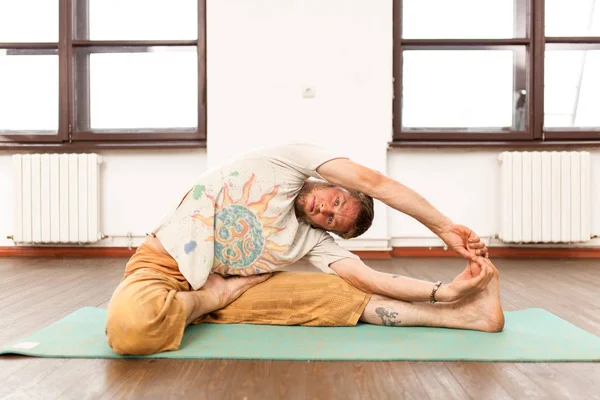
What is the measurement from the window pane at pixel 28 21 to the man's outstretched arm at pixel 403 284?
3551 millimetres

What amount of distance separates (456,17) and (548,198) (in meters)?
1.51

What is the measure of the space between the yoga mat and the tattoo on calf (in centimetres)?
3

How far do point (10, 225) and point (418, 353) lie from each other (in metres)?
3.79

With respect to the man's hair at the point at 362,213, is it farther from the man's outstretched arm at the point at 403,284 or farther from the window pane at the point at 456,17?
the window pane at the point at 456,17

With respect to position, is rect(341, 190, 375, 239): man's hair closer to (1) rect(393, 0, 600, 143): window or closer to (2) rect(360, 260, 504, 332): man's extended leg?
(2) rect(360, 260, 504, 332): man's extended leg

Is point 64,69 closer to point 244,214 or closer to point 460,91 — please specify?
point 460,91

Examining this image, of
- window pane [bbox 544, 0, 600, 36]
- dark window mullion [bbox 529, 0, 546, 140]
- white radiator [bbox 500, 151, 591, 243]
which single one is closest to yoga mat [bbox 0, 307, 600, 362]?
white radiator [bbox 500, 151, 591, 243]

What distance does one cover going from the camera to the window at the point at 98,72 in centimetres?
456

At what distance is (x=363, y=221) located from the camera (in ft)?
6.73

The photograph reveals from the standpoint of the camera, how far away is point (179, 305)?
1.79 metres

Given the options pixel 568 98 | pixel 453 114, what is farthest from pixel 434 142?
pixel 568 98

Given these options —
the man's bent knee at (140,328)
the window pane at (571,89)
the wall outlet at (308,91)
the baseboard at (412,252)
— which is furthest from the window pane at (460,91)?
the man's bent knee at (140,328)

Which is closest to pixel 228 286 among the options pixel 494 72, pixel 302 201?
pixel 302 201

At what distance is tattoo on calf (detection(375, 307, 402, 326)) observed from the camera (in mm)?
2068
